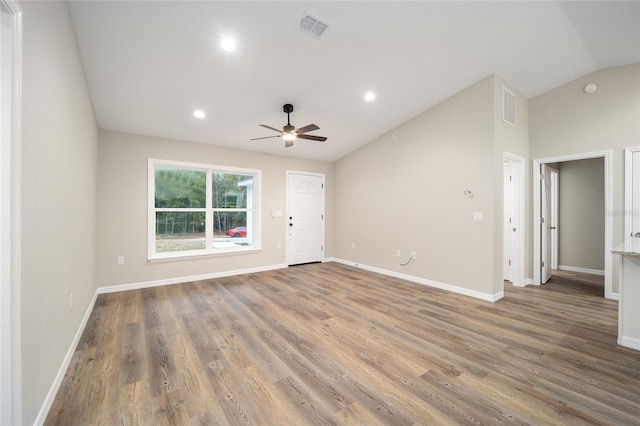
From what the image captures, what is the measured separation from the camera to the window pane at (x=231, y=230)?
525 cm

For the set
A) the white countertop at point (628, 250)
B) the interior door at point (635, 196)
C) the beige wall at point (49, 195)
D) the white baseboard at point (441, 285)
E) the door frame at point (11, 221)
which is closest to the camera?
the door frame at point (11, 221)

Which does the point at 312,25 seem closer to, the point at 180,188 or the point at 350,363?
the point at 350,363

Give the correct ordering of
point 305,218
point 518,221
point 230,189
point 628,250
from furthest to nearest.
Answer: point 305,218 → point 230,189 → point 518,221 → point 628,250

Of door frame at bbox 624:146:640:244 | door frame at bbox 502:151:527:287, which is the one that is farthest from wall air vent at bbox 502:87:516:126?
door frame at bbox 624:146:640:244

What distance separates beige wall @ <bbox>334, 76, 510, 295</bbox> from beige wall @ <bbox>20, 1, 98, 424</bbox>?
455 centimetres

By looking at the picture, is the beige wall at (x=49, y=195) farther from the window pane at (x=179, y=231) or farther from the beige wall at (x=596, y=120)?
the beige wall at (x=596, y=120)

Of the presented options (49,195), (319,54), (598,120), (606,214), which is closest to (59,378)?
(49,195)

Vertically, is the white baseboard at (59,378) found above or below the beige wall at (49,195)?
below

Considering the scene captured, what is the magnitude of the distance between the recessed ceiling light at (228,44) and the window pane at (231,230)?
3194 mm

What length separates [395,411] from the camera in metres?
1.67

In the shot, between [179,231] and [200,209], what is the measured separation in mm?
542

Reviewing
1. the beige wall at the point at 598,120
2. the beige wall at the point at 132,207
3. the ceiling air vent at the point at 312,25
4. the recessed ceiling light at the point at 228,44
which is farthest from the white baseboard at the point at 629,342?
the beige wall at the point at 132,207

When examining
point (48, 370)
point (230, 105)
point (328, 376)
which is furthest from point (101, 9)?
point (328, 376)

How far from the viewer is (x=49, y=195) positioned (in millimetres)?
1775
